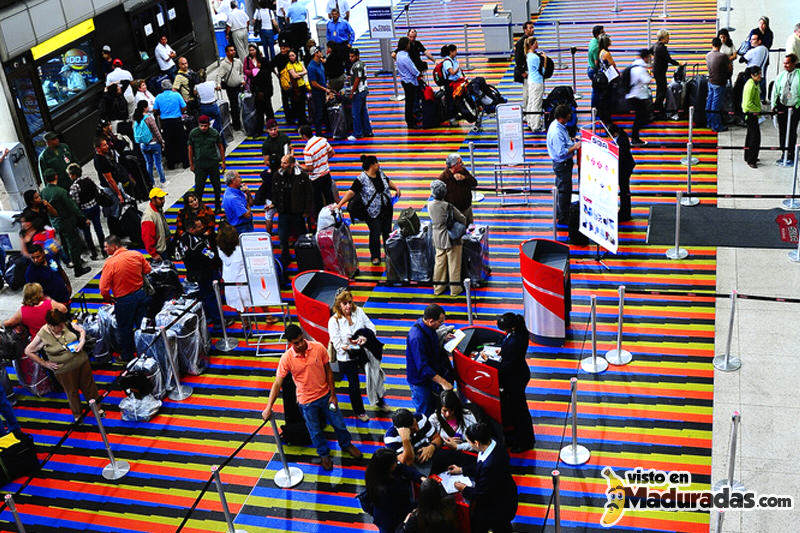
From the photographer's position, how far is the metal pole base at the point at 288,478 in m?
9.82

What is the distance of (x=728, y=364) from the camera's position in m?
10.6

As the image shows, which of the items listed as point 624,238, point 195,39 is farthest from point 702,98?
point 195,39

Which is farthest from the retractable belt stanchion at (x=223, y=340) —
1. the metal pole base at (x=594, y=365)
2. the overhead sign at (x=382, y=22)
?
the overhead sign at (x=382, y=22)

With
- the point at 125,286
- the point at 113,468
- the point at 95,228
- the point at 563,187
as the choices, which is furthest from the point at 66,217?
the point at 563,187

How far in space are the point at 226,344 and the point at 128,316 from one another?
1307mm

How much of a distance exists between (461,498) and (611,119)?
10.9 metres

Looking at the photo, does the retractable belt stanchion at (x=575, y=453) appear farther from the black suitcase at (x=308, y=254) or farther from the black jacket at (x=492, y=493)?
the black suitcase at (x=308, y=254)

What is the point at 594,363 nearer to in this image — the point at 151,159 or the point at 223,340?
the point at 223,340

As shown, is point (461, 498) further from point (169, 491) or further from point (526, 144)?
point (526, 144)

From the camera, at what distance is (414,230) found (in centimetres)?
1291

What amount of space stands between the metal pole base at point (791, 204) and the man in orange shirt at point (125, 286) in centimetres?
919

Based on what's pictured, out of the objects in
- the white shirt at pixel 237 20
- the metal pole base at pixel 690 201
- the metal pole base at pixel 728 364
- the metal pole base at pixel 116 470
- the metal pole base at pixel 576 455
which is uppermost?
the white shirt at pixel 237 20

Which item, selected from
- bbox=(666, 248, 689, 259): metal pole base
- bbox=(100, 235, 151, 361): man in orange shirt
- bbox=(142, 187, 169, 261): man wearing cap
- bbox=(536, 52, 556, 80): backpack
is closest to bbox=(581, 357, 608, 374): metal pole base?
bbox=(666, 248, 689, 259): metal pole base

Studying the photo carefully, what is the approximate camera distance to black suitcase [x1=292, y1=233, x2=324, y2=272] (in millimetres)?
13219
